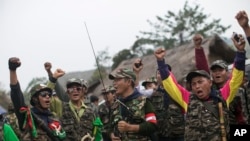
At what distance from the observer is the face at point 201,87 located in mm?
4781

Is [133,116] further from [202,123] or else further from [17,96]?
[17,96]

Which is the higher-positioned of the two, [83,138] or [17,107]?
[17,107]

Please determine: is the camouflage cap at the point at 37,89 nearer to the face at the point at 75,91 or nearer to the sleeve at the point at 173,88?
the face at the point at 75,91

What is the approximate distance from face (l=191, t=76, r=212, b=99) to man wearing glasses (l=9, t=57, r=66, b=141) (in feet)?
7.00

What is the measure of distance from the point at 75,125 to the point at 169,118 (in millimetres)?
1489

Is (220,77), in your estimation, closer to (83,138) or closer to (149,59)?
(83,138)

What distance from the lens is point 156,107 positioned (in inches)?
261

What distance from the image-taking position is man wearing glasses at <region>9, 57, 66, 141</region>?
525 cm

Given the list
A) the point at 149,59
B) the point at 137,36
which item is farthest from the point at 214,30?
the point at 149,59

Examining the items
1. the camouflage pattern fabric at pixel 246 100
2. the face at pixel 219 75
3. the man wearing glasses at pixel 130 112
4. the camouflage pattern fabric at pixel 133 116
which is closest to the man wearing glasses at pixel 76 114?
the man wearing glasses at pixel 130 112

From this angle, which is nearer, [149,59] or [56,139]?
[56,139]

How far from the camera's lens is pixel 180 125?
6.34m

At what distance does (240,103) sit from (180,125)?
1178mm

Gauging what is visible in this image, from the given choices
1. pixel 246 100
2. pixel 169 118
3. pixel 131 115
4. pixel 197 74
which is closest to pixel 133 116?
pixel 131 115
